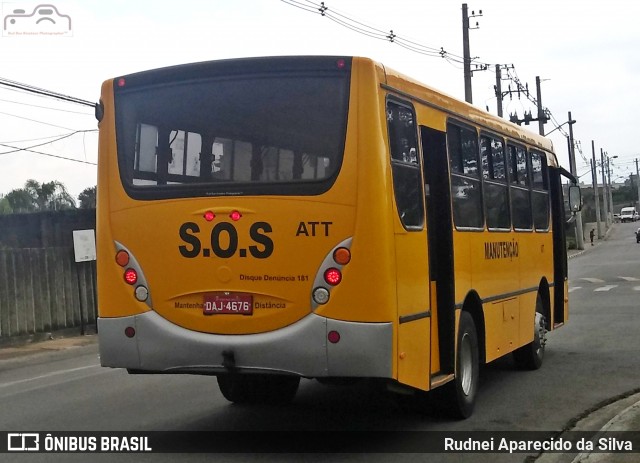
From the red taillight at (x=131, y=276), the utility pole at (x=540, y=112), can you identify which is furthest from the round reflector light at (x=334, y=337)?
the utility pole at (x=540, y=112)

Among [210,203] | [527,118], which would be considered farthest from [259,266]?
[527,118]

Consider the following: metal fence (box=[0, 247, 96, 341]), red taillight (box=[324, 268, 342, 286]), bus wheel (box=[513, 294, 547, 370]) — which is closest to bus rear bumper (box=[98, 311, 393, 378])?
red taillight (box=[324, 268, 342, 286])

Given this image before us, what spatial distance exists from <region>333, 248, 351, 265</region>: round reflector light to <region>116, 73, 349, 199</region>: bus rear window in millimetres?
494

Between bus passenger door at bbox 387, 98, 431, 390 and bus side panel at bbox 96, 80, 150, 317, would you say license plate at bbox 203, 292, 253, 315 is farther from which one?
bus passenger door at bbox 387, 98, 431, 390

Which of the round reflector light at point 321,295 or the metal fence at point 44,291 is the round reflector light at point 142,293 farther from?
the metal fence at point 44,291

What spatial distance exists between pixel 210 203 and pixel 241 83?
1022mm

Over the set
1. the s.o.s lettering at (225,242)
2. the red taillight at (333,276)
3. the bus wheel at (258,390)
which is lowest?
the bus wheel at (258,390)

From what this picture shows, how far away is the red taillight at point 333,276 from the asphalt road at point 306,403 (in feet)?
2.91

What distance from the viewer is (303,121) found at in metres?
7.27

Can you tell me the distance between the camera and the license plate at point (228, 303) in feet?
23.4

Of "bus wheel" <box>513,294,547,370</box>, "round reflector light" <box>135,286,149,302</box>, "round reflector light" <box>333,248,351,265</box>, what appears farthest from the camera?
"bus wheel" <box>513,294,547,370</box>

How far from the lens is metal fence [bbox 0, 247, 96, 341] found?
692 inches

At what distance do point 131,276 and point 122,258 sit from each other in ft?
0.60

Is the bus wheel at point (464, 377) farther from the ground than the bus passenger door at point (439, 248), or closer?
closer
